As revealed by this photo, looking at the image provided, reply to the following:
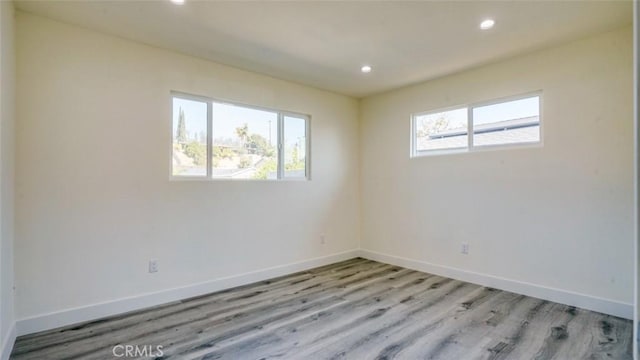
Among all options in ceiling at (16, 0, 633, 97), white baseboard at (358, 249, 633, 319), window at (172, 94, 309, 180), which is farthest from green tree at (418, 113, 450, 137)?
white baseboard at (358, 249, 633, 319)

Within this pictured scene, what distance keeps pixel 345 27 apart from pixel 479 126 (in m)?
2.08

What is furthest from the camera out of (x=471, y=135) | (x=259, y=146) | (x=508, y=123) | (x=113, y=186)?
(x=259, y=146)

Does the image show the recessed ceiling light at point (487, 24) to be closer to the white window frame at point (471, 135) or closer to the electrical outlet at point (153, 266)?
the white window frame at point (471, 135)

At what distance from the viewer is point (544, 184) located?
3301mm

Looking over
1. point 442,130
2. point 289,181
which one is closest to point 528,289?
point 442,130

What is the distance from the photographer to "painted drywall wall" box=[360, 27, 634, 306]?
2889 millimetres

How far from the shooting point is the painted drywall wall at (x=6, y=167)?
6.95 ft

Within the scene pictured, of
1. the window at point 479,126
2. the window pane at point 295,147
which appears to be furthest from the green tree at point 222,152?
the window at point 479,126

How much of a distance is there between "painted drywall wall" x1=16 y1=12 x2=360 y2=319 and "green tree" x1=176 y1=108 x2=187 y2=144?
143mm

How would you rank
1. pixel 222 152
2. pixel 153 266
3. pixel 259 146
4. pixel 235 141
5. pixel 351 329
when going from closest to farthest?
pixel 351 329 < pixel 153 266 < pixel 222 152 < pixel 235 141 < pixel 259 146

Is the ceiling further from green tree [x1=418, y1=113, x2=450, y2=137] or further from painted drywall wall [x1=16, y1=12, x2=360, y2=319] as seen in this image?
green tree [x1=418, y1=113, x2=450, y2=137]

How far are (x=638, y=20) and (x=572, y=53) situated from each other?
6.96ft

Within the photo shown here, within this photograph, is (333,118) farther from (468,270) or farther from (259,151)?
(468,270)

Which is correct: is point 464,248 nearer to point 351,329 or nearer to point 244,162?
point 351,329
